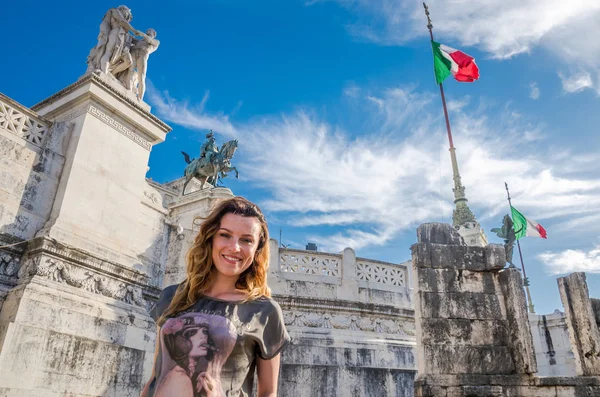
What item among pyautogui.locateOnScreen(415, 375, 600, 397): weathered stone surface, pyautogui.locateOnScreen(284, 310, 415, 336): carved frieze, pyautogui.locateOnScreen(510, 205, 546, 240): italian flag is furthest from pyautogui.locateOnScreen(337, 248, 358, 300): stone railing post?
pyautogui.locateOnScreen(510, 205, 546, 240): italian flag

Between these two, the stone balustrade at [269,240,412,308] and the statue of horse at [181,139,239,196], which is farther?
the statue of horse at [181,139,239,196]

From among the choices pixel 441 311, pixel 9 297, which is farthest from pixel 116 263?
pixel 441 311

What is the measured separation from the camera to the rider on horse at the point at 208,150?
72.1 ft

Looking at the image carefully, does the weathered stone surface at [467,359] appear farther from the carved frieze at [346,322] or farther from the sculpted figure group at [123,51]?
the sculpted figure group at [123,51]

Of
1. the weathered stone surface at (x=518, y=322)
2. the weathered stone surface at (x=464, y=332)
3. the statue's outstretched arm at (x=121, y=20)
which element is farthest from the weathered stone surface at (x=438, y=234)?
the statue's outstretched arm at (x=121, y=20)

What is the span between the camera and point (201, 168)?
21.9 meters

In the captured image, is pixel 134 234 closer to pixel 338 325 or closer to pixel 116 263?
pixel 116 263

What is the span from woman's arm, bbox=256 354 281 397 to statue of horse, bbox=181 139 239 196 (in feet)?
66.1

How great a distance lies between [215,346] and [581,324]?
19.3ft

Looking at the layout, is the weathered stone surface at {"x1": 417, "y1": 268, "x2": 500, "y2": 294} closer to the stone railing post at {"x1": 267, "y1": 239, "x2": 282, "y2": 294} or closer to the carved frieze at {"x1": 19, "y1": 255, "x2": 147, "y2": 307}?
the carved frieze at {"x1": 19, "y1": 255, "x2": 147, "y2": 307}

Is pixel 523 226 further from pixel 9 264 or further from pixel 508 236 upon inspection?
pixel 9 264

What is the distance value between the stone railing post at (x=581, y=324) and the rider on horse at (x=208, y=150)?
60.1 ft

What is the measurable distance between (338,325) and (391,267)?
2711 mm

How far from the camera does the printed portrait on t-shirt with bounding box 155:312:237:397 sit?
186 cm
